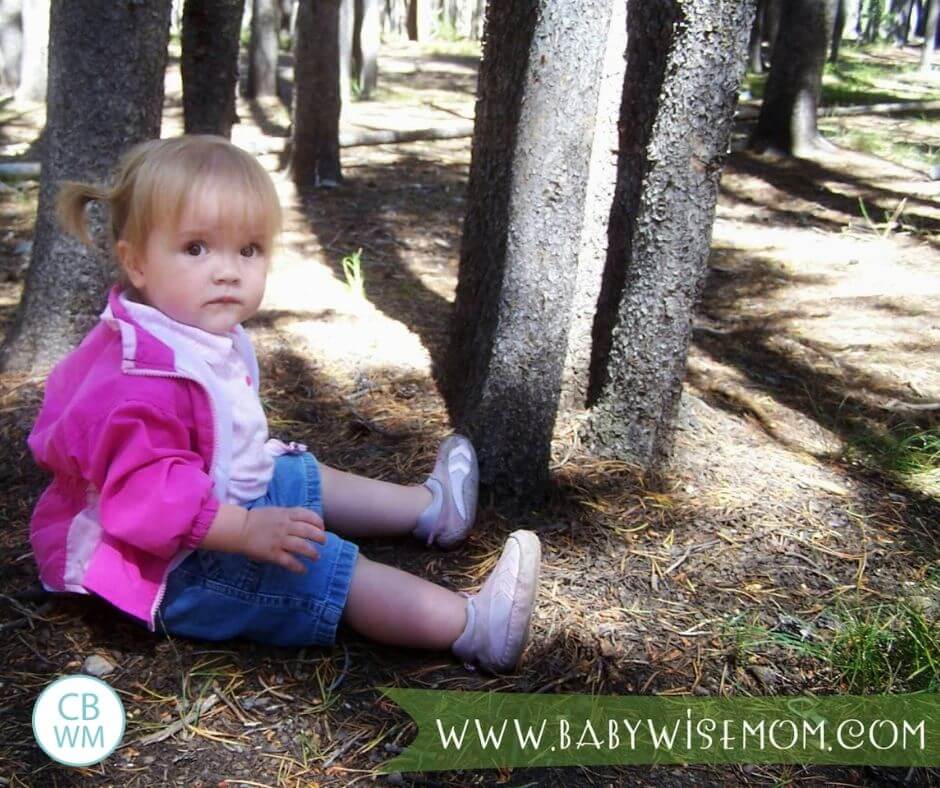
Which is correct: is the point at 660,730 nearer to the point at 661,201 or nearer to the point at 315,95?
the point at 661,201

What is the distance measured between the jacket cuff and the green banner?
0.52 meters

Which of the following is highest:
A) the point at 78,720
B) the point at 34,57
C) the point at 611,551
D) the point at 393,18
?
the point at 393,18

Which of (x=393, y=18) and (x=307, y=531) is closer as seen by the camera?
(x=307, y=531)

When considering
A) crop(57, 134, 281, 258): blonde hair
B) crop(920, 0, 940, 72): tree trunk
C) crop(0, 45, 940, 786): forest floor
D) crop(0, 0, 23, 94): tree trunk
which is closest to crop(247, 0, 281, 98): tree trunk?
crop(0, 0, 23, 94): tree trunk

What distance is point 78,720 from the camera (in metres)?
1.87

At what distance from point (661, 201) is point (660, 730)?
4.49 ft

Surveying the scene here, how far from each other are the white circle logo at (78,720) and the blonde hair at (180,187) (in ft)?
3.12

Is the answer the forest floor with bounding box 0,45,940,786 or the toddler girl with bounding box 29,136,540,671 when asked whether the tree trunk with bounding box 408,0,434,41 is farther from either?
the toddler girl with bounding box 29,136,540,671

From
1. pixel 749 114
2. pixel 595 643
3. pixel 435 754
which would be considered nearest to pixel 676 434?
pixel 595 643

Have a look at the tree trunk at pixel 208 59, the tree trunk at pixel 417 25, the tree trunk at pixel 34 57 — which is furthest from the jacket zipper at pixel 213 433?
the tree trunk at pixel 417 25

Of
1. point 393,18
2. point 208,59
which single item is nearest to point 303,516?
point 208,59

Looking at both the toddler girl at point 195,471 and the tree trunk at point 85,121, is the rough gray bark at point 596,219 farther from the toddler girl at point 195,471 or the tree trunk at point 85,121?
the tree trunk at point 85,121

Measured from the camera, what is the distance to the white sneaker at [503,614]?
6.81 feet

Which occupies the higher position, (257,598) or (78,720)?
(257,598)
